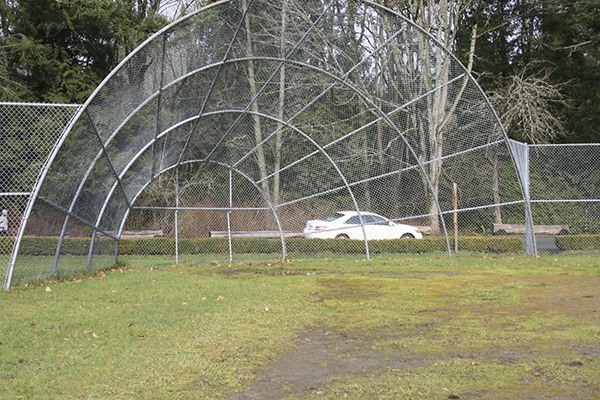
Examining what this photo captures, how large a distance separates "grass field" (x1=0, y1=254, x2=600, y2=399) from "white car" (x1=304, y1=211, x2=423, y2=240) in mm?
5066

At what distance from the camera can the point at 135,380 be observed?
5.26 metres

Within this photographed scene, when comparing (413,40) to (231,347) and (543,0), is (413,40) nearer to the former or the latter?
(231,347)

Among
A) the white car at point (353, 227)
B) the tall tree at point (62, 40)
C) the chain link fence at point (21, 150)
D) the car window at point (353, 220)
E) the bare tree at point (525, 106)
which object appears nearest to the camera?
the chain link fence at point (21, 150)

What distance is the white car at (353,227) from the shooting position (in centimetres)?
1783

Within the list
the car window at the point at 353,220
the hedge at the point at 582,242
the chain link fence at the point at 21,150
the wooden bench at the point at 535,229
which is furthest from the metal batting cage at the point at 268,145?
the hedge at the point at 582,242

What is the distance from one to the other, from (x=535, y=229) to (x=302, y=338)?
1524 cm

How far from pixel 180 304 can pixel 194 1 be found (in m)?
24.7

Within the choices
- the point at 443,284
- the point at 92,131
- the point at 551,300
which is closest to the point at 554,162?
the point at 443,284

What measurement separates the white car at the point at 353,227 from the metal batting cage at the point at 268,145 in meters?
0.08

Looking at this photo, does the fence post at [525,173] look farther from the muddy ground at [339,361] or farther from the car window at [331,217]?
the muddy ground at [339,361]

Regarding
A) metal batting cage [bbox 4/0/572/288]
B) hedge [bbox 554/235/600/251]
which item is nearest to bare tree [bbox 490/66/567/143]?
metal batting cage [bbox 4/0/572/288]

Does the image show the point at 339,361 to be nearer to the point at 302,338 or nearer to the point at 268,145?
the point at 302,338

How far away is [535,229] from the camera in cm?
2078

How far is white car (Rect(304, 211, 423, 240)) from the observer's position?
17834 mm
